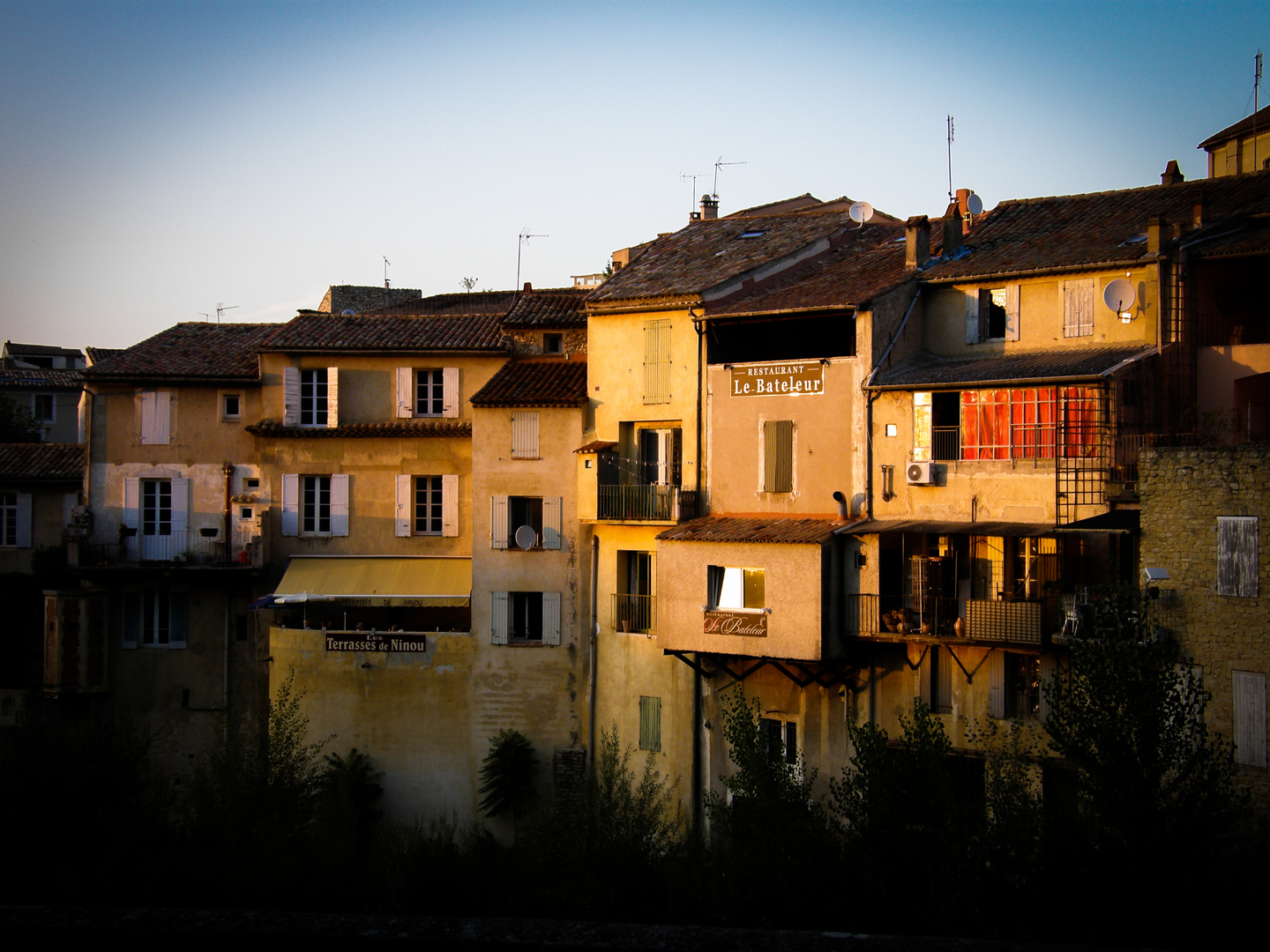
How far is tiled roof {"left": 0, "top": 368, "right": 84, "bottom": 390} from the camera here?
186ft

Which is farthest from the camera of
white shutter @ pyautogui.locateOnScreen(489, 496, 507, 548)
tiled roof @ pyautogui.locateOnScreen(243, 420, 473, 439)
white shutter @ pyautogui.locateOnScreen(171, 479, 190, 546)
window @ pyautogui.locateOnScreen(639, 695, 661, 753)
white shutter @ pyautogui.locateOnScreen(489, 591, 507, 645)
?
white shutter @ pyautogui.locateOnScreen(171, 479, 190, 546)

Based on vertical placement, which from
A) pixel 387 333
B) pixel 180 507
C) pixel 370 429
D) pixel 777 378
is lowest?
pixel 180 507

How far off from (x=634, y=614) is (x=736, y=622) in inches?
157

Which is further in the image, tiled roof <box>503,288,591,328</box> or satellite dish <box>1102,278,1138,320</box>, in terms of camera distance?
tiled roof <box>503,288,591,328</box>

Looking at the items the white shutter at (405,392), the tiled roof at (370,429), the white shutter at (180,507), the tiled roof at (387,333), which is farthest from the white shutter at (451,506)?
the white shutter at (180,507)

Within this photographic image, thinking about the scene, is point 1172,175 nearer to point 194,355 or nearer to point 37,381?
point 194,355

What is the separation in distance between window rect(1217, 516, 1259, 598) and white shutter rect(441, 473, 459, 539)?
68.1ft

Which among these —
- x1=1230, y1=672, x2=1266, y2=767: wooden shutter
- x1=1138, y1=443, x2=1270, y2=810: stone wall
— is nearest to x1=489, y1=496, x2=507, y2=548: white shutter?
x1=1138, y1=443, x2=1270, y2=810: stone wall

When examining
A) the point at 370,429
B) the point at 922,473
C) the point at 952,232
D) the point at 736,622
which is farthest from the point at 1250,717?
the point at 370,429

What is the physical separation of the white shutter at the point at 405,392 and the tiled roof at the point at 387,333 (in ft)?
2.28

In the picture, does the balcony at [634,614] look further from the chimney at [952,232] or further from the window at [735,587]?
the chimney at [952,232]

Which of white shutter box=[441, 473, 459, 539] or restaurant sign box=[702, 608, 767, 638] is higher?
white shutter box=[441, 473, 459, 539]

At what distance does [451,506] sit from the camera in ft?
117

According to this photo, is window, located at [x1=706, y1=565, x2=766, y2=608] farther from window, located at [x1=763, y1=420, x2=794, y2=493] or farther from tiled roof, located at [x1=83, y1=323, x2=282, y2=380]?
tiled roof, located at [x1=83, y1=323, x2=282, y2=380]
